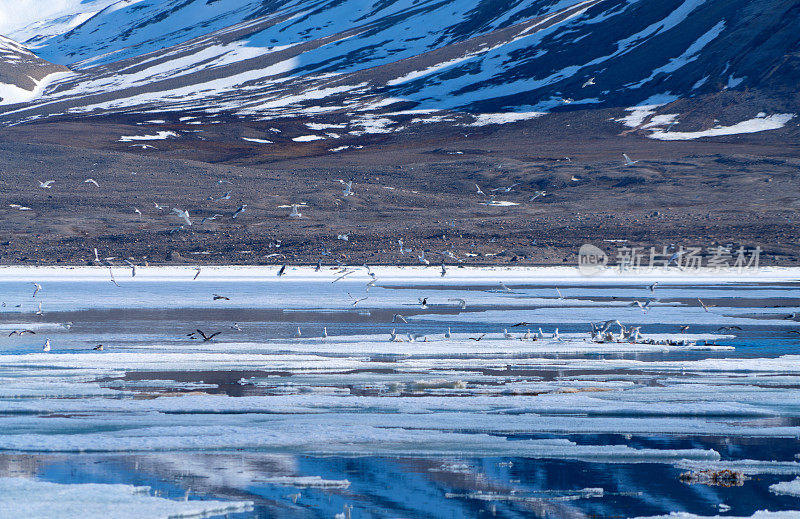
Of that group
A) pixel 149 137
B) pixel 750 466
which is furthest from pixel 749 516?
pixel 149 137

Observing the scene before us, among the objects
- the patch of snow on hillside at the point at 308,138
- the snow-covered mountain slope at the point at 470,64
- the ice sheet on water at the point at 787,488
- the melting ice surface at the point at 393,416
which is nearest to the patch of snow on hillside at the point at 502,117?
the snow-covered mountain slope at the point at 470,64

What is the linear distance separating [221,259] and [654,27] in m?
83.7

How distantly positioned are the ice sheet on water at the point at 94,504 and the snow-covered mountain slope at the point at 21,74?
145 metres

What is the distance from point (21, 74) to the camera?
525 ft

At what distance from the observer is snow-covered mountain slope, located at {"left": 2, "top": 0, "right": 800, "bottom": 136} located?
101 metres

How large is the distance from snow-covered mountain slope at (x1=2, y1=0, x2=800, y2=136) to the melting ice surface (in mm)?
79043

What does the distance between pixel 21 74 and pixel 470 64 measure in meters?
74.0

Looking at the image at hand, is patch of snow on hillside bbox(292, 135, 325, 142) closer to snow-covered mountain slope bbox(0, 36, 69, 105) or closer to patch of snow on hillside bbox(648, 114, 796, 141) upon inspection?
patch of snow on hillside bbox(648, 114, 796, 141)

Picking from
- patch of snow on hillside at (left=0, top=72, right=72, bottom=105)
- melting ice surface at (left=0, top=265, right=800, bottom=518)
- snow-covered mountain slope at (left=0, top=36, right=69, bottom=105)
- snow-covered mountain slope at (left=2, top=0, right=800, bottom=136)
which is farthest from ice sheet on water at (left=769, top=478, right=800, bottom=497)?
snow-covered mountain slope at (left=0, top=36, right=69, bottom=105)

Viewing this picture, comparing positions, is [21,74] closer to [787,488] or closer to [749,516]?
[787,488]

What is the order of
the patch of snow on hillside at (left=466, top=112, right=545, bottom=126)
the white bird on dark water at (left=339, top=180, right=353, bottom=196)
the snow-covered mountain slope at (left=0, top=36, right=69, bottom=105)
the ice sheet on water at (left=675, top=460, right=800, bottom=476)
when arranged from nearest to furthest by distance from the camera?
1. the ice sheet on water at (left=675, top=460, right=800, bottom=476)
2. the white bird on dark water at (left=339, top=180, right=353, bottom=196)
3. the patch of snow on hillside at (left=466, top=112, right=545, bottom=126)
4. the snow-covered mountain slope at (left=0, top=36, right=69, bottom=105)

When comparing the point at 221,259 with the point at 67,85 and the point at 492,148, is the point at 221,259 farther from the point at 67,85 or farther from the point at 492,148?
the point at 67,85

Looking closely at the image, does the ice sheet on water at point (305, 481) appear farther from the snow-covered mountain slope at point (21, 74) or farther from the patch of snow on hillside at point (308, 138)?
the snow-covered mountain slope at point (21, 74)

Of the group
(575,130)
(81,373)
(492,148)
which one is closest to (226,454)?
(81,373)
